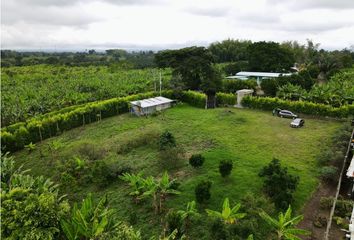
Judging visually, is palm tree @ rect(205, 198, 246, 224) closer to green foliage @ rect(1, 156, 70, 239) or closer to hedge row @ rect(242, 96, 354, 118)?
green foliage @ rect(1, 156, 70, 239)

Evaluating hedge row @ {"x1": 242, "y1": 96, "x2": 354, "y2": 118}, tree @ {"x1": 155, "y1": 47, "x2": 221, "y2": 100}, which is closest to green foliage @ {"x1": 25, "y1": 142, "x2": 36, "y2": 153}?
tree @ {"x1": 155, "y1": 47, "x2": 221, "y2": 100}

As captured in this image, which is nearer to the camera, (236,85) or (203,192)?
(203,192)

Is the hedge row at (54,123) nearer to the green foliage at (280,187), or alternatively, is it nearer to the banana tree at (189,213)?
the banana tree at (189,213)

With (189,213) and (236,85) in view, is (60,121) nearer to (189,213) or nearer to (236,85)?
(189,213)

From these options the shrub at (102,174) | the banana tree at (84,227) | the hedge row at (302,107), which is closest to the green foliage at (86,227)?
the banana tree at (84,227)

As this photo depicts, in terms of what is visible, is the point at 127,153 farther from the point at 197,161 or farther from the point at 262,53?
the point at 262,53

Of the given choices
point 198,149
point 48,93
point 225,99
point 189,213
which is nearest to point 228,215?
point 189,213
